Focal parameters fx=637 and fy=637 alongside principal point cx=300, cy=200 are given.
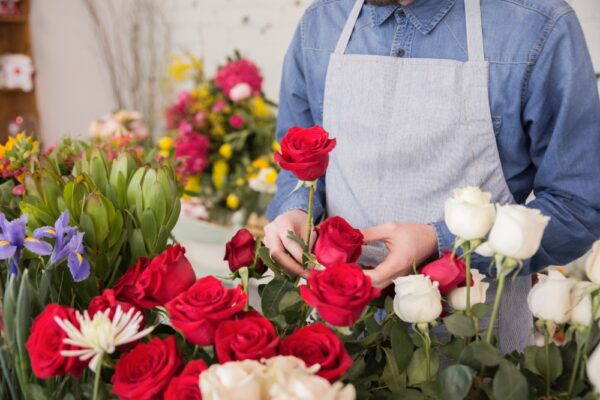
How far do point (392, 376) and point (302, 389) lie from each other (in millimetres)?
249

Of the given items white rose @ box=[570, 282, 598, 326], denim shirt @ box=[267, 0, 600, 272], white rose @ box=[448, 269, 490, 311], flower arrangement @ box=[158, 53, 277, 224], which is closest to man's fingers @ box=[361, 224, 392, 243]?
denim shirt @ box=[267, 0, 600, 272]

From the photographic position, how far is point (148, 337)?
0.65 metres

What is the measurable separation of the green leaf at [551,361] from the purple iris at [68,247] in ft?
1.54

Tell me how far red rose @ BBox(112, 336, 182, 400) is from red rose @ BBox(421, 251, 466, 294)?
273mm

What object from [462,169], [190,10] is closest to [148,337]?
[462,169]

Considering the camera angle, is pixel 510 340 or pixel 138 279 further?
pixel 510 340

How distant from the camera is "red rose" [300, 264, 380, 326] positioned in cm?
53

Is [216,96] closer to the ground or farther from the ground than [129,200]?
closer to the ground

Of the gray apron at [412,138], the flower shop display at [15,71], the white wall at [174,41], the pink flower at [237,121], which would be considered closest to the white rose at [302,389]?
the gray apron at [412,138]

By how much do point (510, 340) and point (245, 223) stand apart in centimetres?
136

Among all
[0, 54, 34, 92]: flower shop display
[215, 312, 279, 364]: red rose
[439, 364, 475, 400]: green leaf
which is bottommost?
[0, 54, 34, 92]: flower shop display

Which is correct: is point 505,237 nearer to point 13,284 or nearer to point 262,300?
point 262,300

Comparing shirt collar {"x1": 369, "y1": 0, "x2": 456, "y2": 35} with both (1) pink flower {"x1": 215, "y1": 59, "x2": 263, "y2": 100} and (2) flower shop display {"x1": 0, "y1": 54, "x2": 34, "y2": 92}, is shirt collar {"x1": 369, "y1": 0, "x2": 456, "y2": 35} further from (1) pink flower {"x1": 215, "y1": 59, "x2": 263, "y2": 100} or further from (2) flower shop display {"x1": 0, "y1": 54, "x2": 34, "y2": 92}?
(2) flower shop display {"x1": 0, "y1": 54, "x2": 34, "y2": 92}

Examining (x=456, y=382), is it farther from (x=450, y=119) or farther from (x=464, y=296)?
(x=450, y=119)
